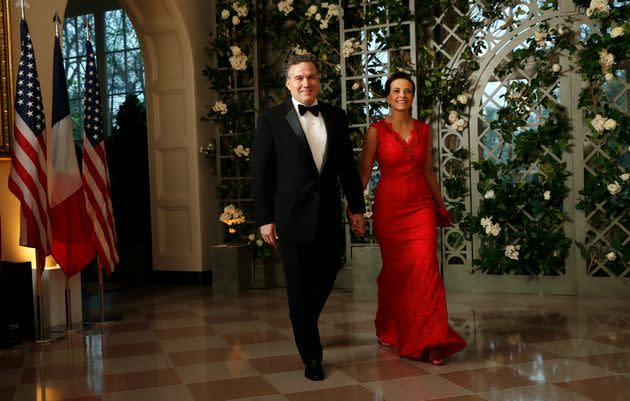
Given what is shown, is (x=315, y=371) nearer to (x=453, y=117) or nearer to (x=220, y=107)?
(x=453, y=117)

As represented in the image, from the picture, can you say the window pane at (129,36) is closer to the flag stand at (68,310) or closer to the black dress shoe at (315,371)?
the flag stand at (68,310)

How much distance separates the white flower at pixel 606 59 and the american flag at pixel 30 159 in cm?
442

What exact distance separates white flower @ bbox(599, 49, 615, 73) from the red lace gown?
7.90 ft

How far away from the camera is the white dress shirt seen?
13.1 feet

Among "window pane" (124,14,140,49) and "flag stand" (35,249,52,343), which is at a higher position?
"window pane" (124,14,140,49)

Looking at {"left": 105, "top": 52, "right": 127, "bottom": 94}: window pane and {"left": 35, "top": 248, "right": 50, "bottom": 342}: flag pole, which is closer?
{"left": 35, "top": 248, "right": 50, "bottom": 342}: flag pole

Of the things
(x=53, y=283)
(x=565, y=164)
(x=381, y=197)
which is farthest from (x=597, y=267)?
(x=53, y=283)

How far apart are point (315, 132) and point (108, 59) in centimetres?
657

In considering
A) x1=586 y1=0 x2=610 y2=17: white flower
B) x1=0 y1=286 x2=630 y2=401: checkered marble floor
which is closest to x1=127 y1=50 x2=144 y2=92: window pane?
x1=0 y1=286 x2=630 y2=401: checkered marble floor

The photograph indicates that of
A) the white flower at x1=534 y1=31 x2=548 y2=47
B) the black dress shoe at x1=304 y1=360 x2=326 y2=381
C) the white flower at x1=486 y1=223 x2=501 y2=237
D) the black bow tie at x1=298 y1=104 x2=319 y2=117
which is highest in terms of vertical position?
the white flower at x1=534 y1=31 x2=548 y2=47

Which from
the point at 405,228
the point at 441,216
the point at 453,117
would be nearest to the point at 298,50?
the point at 453,117

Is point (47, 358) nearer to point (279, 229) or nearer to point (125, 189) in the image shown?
point (279, 229)

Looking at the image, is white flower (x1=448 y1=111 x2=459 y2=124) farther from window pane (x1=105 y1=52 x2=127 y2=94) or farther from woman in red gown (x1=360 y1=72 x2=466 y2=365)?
window pane (x1=105 y1=52 x2=127 y2=94)

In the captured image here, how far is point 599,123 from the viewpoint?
20.3ft
